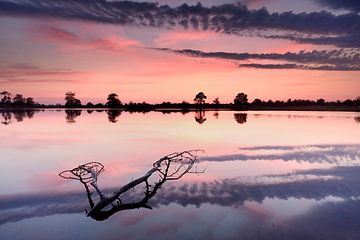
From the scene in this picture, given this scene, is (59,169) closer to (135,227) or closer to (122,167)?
(122,167)

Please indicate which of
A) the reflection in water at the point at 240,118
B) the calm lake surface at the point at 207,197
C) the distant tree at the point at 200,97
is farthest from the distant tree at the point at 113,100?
the calm lake surface at the point at 207,197

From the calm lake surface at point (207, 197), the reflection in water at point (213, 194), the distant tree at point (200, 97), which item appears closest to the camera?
the calm lake surface at point (207, 197)

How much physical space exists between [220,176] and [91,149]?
11761 mm

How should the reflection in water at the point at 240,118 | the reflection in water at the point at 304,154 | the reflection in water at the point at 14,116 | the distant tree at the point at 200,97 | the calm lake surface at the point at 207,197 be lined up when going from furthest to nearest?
the distant tree at the point at 200,97 < the reflection in water at the point at 14,116 < the reflection in water at the point at 240,118 < the reflection in water at the point at 304,154 < the calm lake surface at the point at 207,197

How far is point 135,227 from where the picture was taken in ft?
28.5

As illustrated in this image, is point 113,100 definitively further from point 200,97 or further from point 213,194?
point 213,194

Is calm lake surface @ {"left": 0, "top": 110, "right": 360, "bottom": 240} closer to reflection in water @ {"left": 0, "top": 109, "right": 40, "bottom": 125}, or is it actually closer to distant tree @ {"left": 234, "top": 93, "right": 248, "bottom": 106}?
reflection in water @ {"left": 0, "top": 109, "right": 40, "bottom": 125}

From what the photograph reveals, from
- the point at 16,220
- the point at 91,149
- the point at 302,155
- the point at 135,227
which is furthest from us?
the point at 91,149

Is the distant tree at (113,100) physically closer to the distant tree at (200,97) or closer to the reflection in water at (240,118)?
the distant tree at (200,97)

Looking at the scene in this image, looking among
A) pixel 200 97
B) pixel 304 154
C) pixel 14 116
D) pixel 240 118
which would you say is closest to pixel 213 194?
pixel 304 154

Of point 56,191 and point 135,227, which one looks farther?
point 56,191

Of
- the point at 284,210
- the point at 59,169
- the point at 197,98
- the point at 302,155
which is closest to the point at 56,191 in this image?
the point at 59,169

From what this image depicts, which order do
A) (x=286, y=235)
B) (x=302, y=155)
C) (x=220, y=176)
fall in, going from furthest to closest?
1. (x=302, y=155)
2. (x=220, y=176)
3. (x=286, y=235)

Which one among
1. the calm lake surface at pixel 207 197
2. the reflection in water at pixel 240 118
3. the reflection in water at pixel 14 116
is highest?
the calm lake surface at pixel 207 197
